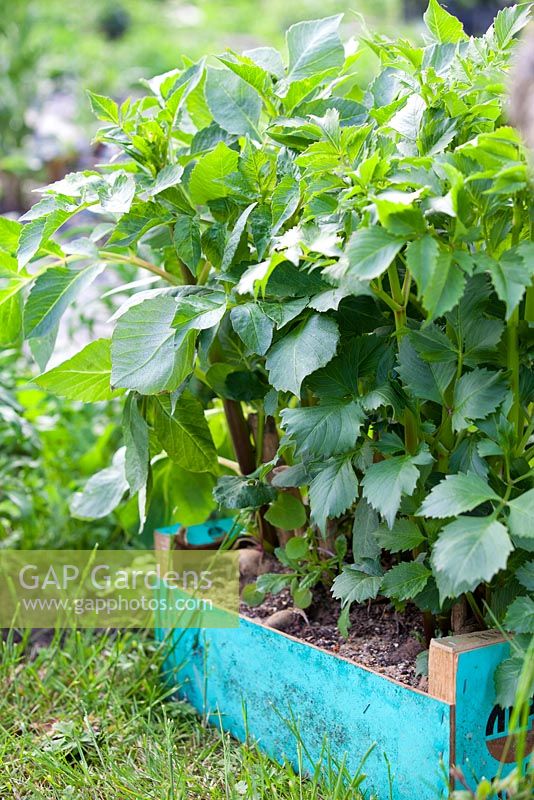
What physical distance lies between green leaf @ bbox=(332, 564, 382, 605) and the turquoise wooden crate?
0.09m

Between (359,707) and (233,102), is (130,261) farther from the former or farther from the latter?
(359,707)

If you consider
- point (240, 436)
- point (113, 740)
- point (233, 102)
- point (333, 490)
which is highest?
point (233, 102)

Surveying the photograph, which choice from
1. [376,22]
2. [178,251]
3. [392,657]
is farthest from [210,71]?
[376,22]

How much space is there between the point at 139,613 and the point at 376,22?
29.5 feet

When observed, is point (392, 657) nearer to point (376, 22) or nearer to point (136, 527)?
point (136, 527)

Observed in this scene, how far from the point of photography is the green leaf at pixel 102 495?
4.82ft

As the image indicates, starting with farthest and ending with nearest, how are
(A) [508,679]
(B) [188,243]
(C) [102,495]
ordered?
(C) [102,495] < (B) [188,243] < (A) [508,679]

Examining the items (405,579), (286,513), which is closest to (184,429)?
(286,513)

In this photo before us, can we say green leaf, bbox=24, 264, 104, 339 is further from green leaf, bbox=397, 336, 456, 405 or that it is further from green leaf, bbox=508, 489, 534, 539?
green leaf, bbox=508, 489, 534, 539

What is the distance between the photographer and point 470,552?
0.87 metres

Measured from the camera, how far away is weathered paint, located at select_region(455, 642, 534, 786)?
1.00 meters

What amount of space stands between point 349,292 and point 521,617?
38 cm

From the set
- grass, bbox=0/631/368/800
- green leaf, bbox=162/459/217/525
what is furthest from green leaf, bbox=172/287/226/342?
grass, bbox=0/631/368/800

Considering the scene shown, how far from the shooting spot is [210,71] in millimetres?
1258
